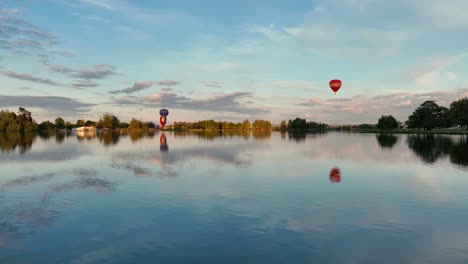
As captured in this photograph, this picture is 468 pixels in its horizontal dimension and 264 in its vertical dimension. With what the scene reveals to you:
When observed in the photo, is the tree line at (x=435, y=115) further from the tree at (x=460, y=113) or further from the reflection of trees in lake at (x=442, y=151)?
the reflection of trees in lake at (x=442, y=151)

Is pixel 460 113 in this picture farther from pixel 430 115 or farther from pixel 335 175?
pixel 335 175

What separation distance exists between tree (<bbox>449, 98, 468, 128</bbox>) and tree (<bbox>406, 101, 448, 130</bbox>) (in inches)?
340

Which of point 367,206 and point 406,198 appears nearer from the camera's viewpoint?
point 367,206

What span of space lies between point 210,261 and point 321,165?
3069 cm

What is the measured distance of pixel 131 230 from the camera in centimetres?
1530

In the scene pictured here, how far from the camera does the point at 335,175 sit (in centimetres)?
3247

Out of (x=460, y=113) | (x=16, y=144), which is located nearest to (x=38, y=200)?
(x=16, y=144)

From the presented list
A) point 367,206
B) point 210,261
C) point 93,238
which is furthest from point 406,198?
point 93,238

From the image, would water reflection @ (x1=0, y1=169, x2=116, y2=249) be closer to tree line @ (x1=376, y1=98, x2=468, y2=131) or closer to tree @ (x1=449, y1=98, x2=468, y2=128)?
tree @ (x1=449, y1=98, x2=468, y2=128)

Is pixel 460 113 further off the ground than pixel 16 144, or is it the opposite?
pixel 460 113

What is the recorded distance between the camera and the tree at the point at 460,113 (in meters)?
141

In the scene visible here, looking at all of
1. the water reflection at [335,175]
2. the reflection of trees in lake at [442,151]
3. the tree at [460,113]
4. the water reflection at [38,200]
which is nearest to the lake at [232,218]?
the water reflection at [38,200]

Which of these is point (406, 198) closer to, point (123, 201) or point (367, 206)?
point (367, 206)

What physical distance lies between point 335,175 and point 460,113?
464ft
